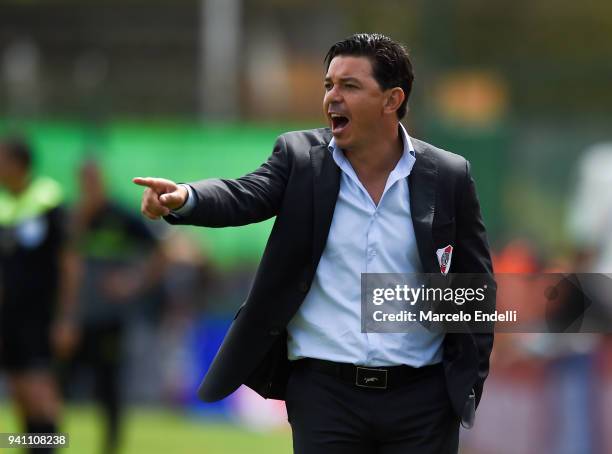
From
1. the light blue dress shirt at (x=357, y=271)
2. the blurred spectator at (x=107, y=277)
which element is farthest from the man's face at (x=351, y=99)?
the blurred spectator at (x=107, y=277)

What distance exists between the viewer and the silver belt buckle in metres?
4.85

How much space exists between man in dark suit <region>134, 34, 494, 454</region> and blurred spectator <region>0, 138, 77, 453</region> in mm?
4659

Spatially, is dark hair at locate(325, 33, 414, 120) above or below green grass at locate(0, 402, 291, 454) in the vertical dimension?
above

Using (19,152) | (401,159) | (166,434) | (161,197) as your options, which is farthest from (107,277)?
(161,197)

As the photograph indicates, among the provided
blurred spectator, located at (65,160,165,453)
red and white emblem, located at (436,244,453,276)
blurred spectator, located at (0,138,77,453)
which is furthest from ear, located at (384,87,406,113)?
blurred spectator, located at (65,160,165,453)

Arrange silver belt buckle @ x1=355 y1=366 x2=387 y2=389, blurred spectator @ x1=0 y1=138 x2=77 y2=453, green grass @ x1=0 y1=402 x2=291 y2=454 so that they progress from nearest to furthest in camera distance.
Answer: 1. silver belt buckle @ x1=355 y1=366 x2=387 y2=389
2. blurred spectator @ x1=0 y1=138 x2=77 y2=453
3. green grass @ x1=0 y1=402 x2=291 y2=454

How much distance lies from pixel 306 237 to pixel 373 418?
671 mm

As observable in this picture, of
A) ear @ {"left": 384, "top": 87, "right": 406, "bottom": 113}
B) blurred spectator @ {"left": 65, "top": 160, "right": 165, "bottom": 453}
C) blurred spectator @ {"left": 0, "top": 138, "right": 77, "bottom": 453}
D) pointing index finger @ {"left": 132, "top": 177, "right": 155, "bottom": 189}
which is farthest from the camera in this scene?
blurred spectator @ {"left": 65, "top": 160, "right": 165, "bottom": 453}

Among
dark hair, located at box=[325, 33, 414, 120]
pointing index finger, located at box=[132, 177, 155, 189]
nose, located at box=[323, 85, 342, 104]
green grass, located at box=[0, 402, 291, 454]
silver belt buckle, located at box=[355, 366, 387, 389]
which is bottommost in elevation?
green grass, located at box=[0, 402, 291, 454]

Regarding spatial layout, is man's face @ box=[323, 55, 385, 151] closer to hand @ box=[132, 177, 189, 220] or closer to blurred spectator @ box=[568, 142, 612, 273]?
hand @ box=[132, 177, 189, 220]

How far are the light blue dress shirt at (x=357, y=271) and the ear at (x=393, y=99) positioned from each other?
218mm

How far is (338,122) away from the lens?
16.2ft

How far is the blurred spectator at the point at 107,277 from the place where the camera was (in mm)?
11062

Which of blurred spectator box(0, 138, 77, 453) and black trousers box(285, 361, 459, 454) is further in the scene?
blurred spectator box(0, 138, 77, 453)
